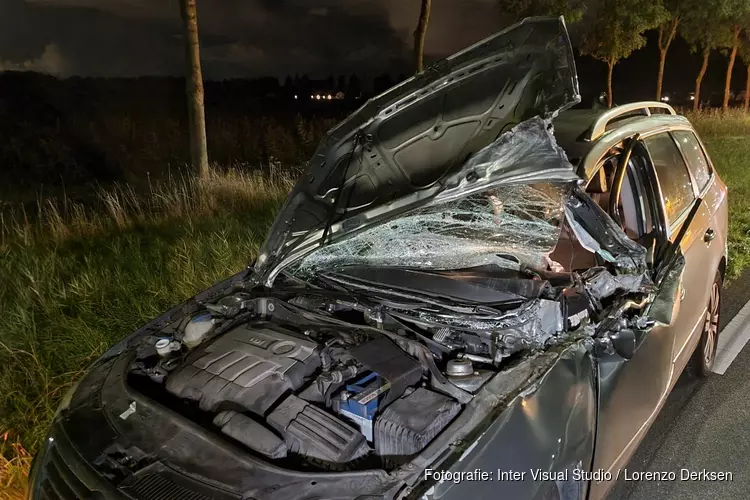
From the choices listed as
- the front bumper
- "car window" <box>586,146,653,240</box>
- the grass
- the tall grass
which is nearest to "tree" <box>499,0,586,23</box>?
the grass

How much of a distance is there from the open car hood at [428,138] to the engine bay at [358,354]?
→ 308 mm

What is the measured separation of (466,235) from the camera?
2535 mm

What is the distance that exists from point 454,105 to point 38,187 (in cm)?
1043

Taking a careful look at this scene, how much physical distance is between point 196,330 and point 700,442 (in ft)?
8.58

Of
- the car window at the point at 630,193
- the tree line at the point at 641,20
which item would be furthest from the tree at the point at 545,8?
the car window at the point at 630,193

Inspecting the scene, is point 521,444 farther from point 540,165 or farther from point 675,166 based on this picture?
point 675,166

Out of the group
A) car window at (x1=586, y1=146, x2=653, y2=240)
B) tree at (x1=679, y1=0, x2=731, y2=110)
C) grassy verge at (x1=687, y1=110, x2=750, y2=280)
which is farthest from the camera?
tree at (x1=679, y1=0, x2=731, y2=110)

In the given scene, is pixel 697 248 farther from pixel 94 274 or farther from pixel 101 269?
pixel 101 269

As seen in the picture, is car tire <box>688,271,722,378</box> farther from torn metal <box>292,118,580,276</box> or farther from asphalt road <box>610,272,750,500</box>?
torn metal <box>292,118,580,276</box>

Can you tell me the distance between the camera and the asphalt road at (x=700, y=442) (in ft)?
8.60

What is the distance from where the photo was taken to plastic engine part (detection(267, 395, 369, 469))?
1673 mm

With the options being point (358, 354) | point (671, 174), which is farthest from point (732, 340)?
point (358, 354)

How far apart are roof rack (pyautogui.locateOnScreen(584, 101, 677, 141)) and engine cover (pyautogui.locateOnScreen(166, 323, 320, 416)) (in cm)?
193

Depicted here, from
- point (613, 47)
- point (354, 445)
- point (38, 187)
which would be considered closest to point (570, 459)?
point (354, 445)
